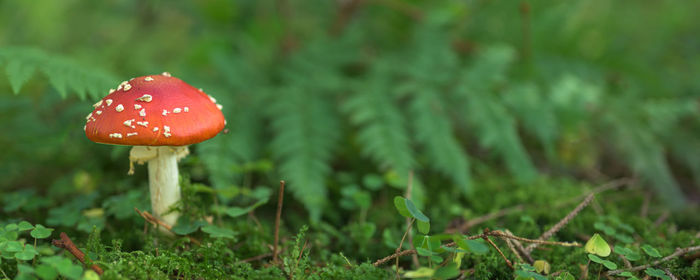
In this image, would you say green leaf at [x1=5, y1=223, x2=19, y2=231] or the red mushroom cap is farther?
green leaf at [x1=5, y1=223, x2=19, y2=231]

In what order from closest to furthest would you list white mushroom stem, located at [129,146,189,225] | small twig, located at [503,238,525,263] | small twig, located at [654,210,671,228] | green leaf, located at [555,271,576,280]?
green leaf, located at [555,271,576,280]
small twig, located at [503,238,525,263]
white mushroom stem, located at [129,146,189,225]
small twig, located at [654,210,671,228]

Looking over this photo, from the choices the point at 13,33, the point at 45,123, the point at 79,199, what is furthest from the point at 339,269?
the point at 13,33

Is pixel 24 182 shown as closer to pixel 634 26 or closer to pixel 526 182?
pixel 526 182

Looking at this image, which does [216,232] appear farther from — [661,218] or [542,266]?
[661,218]

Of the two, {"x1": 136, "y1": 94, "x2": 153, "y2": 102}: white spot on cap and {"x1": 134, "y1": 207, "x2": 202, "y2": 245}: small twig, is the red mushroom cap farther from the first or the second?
{"x1": 134, "y1": 207, "x2": 202, "y2": 245}: small twig

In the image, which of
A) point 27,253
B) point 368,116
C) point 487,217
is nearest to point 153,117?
point 27,253

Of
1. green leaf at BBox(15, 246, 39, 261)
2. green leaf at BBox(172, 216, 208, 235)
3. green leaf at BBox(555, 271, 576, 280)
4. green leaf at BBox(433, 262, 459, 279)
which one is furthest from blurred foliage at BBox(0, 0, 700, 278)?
green leaf at BBox(433, 262, 459, 279)

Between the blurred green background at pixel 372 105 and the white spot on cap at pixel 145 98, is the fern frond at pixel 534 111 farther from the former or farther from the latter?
the white spot on cap at pixel 145 98
